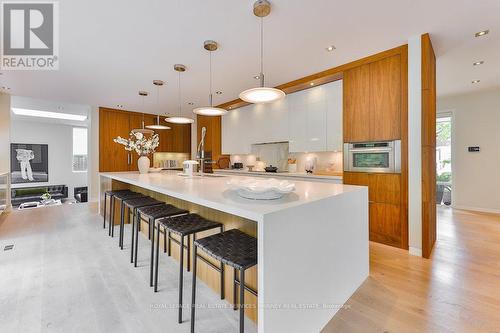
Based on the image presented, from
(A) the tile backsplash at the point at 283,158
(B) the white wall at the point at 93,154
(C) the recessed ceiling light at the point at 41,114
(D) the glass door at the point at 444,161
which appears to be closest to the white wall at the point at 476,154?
(D) the glass door at the point at 444,161

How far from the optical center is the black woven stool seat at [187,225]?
1.64m

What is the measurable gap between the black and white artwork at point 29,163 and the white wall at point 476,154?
12.8 metres

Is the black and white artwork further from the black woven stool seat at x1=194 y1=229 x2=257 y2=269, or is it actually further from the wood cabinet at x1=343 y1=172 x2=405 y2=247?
the wood cabinet at x1=343 y1=172 x2=405 y2=247

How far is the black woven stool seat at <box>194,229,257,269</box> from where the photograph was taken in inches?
47.2

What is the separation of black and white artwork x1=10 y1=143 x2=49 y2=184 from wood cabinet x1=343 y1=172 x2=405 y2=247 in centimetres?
1087

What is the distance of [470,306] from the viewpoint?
1683mm

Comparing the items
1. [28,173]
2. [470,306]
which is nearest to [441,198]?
[470,306]

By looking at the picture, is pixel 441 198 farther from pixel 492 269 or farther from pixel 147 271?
pixel 147 271

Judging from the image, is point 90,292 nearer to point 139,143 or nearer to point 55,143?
point 139,143

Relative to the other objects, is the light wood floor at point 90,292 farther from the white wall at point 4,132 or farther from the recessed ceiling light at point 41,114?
the recessed ceiling light at point 41,114

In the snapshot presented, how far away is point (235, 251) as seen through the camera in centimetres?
130

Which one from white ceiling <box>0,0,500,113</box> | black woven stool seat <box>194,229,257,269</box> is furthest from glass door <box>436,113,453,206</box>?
black woven stool seat <box>194,229,257,269</box>

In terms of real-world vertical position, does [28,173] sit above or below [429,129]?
below

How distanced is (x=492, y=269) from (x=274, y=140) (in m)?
3.33
